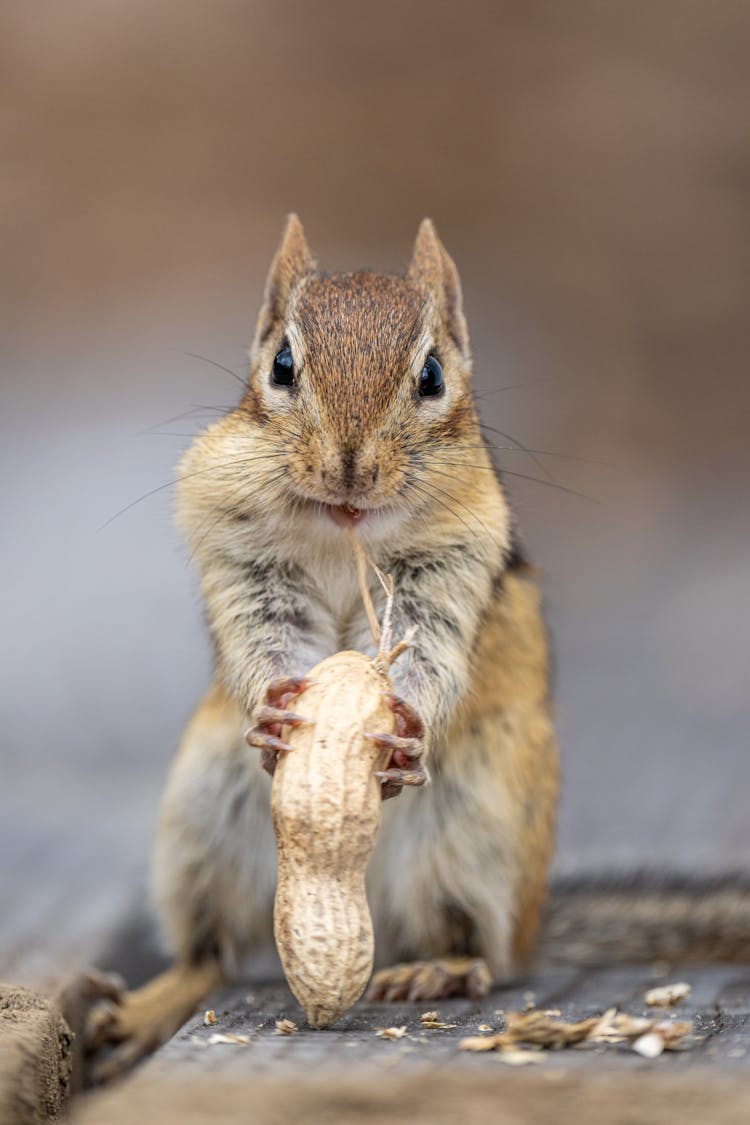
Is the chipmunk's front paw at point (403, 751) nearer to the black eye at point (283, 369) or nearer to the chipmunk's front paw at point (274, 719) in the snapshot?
the chipmunk's front paw at point (274, 719)

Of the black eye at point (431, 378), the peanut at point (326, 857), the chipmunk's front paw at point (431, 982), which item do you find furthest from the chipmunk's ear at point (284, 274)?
the chipmunk's front paw at point (431, 982)

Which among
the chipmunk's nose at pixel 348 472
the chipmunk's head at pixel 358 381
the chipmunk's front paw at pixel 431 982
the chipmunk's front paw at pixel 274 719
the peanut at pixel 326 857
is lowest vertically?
the chipmunk's front paw at pixel 431 982

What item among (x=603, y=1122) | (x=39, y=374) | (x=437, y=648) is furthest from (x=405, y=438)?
(x=39, y=374)

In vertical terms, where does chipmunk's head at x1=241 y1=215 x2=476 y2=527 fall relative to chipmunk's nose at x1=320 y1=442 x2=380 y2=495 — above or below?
above

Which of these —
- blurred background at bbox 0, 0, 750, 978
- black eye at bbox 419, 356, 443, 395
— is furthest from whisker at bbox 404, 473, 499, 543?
blurred background at bbox 0, 0, 750, 978

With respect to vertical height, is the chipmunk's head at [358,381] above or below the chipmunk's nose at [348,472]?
above

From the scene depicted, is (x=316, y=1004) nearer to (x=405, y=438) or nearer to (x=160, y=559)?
(x=405, y=438)

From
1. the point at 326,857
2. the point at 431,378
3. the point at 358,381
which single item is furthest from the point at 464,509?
the point at 326,857

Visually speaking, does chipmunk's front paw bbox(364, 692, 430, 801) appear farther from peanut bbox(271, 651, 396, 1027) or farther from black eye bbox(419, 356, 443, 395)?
black eye bbox(419, 356, 443, 395)
